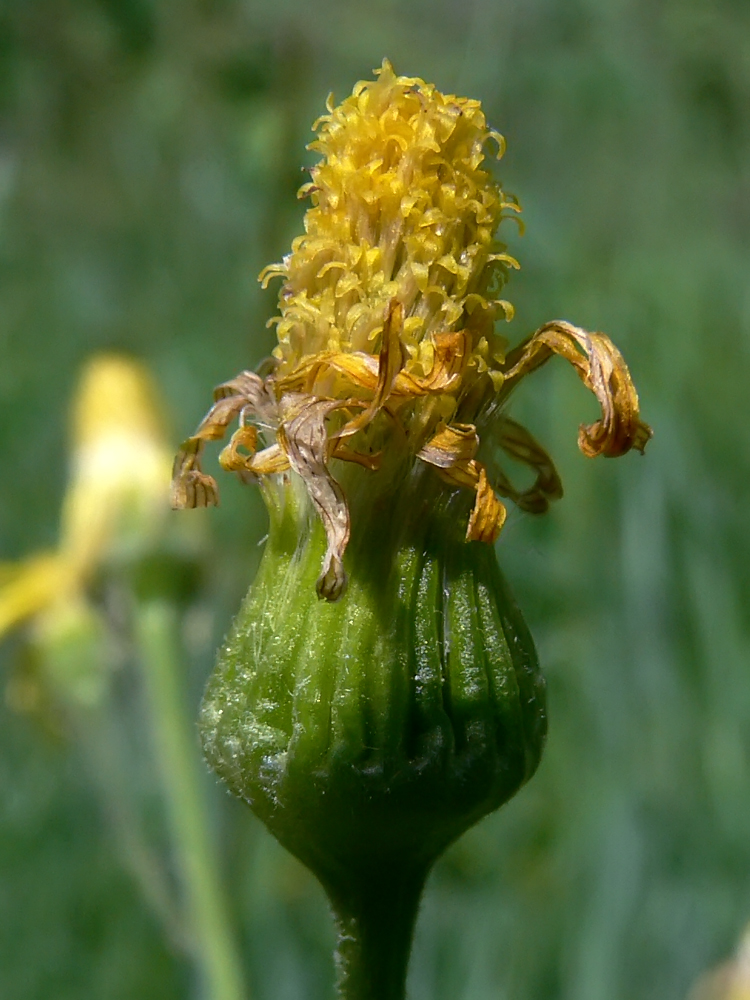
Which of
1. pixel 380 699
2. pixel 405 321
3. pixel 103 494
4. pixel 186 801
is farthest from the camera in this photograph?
pixel 103 494

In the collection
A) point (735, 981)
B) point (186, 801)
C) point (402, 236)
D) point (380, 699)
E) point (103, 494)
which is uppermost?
point (103, 494)

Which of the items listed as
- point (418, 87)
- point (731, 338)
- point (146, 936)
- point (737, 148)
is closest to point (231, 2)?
point (731, 338)

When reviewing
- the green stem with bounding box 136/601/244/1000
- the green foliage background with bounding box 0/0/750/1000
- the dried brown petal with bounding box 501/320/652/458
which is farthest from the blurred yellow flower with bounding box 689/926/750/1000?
the dried brown petal with bounding box 501/320/652/458

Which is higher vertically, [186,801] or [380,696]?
[186,801]

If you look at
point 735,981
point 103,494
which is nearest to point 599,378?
point 735,981

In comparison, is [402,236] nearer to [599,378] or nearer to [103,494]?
[599,378]

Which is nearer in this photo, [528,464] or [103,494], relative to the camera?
[528,464]

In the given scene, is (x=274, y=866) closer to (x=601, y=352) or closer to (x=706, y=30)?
(x=601, y=352)
